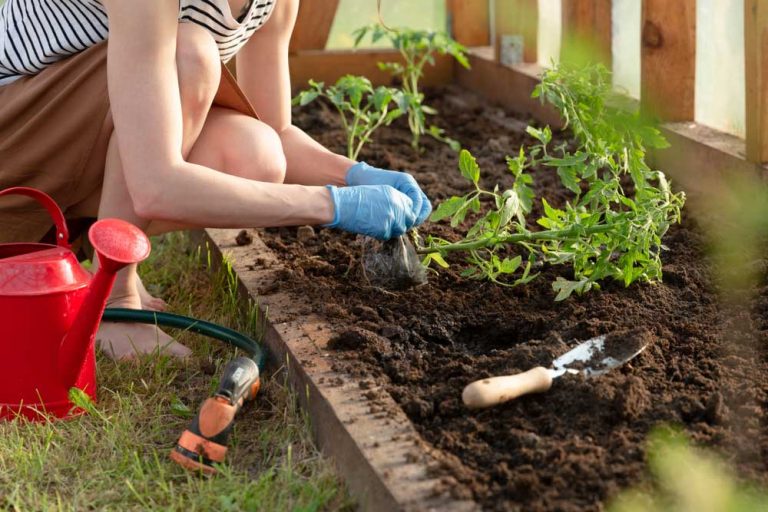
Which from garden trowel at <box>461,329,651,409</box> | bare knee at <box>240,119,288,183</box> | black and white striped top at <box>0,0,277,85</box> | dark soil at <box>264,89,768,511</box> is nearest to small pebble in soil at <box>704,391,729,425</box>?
dark soil at <box>264,89,768,511</box>

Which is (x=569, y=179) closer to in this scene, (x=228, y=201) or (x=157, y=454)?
(x=228, y=201)

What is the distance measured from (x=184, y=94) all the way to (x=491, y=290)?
767 mm

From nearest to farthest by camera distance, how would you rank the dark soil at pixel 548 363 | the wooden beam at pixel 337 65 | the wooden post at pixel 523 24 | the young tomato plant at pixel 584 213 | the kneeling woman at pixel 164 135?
the dark soil at pixel 548 363 → the kneeling woman at pixel 164 135 → the young tomato plant at pixel 584 213 → the wooden post at pixel 523 24 → the wooden beam at pixel 337 65

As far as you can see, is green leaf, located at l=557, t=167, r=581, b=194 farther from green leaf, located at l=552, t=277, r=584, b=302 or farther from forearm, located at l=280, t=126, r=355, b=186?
forearm, located at l=280, t=126, r=355, b=186

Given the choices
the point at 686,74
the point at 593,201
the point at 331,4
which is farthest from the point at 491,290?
the point at 331,4

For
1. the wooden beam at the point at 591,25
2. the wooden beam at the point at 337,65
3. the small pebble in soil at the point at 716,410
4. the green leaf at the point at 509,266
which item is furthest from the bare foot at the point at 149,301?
the wooden beam at the point at 337,65

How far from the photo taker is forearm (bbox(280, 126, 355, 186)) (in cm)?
253

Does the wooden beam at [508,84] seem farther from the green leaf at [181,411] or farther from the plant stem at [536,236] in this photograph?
the green leaf at [181,411]

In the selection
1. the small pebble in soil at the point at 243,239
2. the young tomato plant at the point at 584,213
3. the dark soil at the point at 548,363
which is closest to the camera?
the dark soil at the point at 548,363

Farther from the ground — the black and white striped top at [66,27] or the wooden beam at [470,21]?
the black and white striped top at [66,27]

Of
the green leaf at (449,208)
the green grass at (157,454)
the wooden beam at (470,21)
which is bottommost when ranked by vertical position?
the green grass at (157,454)

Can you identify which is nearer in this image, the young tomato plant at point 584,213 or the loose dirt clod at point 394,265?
the young tomato plant at point 584,213

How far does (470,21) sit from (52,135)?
275 cm

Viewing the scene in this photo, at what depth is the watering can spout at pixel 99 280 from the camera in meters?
1.82
